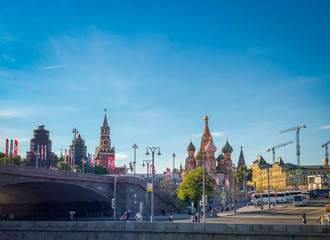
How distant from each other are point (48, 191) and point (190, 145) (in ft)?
335

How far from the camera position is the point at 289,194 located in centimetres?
10894

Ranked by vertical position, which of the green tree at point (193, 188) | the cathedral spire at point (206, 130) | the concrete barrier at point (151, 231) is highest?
the cathedral spire at point (206, 130)

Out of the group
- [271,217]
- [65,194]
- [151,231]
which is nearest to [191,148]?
[65,194]

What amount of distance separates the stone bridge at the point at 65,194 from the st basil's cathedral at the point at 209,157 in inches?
2885

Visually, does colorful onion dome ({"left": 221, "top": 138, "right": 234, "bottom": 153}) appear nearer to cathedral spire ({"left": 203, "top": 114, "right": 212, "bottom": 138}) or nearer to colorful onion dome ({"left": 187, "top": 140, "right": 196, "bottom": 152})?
cathedral spire ({"left": 203, "top": 114, "right": 212, "bottom": 138})

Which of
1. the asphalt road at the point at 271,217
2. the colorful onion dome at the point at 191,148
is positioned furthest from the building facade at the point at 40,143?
the asphalt road at the point at 271,217

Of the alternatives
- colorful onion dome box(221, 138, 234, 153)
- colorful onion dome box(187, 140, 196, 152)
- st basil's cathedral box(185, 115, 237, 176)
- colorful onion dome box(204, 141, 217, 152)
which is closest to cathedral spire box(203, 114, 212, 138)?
st basil's cathedral box(185, 115, 237, 176)

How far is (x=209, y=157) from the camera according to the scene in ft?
518

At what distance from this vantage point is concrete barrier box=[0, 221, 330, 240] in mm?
32050

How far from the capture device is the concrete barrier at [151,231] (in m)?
32.0

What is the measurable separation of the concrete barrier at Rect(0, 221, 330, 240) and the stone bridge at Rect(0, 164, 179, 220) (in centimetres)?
1497

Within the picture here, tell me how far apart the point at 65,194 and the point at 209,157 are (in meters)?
90.5

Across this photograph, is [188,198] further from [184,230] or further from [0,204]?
[184,230]

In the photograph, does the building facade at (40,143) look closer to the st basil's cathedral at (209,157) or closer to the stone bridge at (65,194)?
the st basil's cathedral at (209,157)
